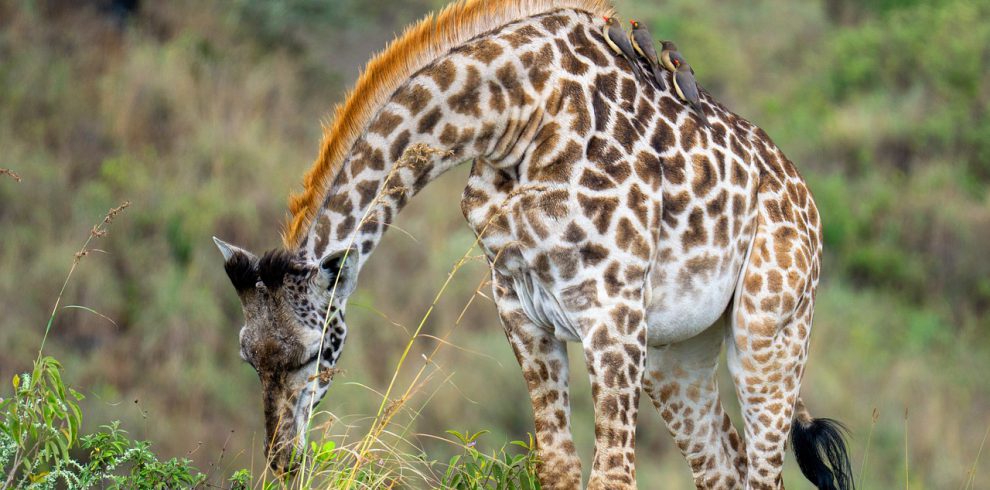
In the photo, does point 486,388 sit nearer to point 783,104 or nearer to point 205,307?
point 205,307

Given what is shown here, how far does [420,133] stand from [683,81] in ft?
4.58

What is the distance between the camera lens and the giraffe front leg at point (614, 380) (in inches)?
224

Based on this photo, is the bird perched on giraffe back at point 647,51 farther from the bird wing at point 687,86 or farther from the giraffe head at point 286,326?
the giraffe head at point 286,326

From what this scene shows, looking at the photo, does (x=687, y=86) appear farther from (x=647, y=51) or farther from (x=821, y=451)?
(x=821, y=451)

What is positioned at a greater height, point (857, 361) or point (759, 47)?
point (759, 47)

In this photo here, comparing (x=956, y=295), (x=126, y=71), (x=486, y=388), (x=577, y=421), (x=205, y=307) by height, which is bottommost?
(x=956, y=295)

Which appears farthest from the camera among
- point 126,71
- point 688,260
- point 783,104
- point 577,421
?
point 783,104

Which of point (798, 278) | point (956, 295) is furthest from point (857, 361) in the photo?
point (798, 278)

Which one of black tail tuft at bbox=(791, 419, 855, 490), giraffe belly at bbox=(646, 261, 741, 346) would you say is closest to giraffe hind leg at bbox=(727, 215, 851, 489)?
giraffe belly at bbox=(646, 261, 741, 346)

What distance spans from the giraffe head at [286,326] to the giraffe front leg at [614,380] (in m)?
1.08

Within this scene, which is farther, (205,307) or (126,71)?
(126,71)

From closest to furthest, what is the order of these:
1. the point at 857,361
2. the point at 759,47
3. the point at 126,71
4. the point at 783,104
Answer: the point at 857,361 → the point at 126,71 → the point at 783,104 → the point at 759,47

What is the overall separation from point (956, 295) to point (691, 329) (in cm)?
1485

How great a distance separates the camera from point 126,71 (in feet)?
62.1
